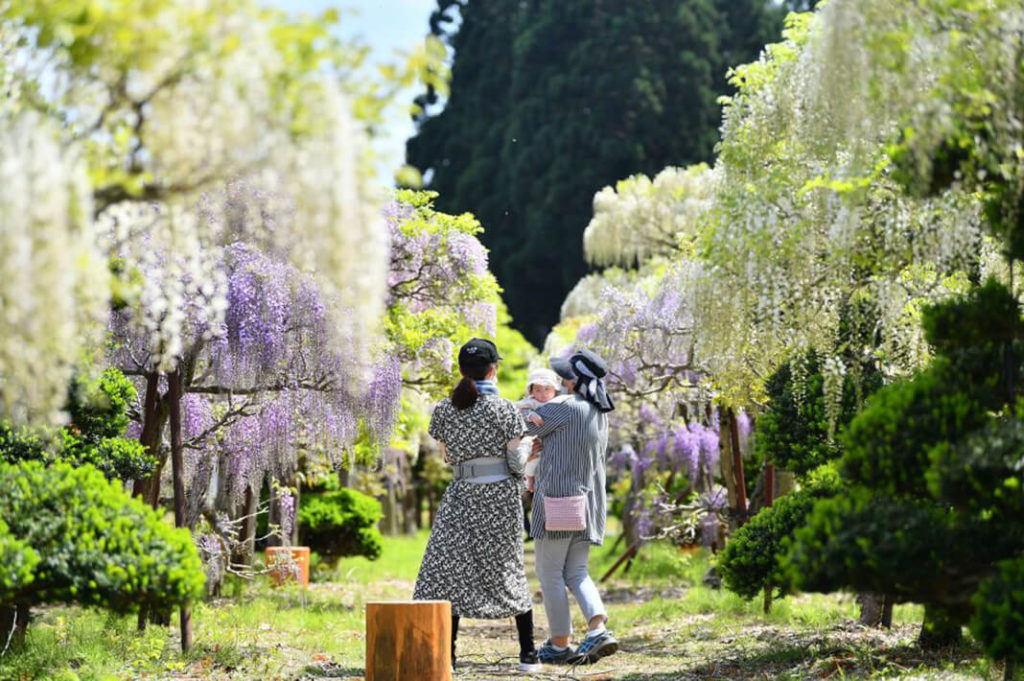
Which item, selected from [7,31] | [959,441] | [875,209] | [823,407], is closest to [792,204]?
[875,209]

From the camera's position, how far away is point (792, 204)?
551 cm

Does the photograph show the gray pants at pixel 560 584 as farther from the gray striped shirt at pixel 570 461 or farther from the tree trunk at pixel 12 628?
the tree trunk at pixel 12 628

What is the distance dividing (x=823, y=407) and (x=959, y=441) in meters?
2.79

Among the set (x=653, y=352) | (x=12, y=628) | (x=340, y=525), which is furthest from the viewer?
(x=340, y=525)

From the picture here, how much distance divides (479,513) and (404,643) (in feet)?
3.44

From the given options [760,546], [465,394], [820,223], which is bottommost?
[760,546]

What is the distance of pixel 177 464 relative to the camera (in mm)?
6098

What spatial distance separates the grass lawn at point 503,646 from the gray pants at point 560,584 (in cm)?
28

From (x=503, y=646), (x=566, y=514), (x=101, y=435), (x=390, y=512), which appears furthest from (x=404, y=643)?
(x=390, y=512)

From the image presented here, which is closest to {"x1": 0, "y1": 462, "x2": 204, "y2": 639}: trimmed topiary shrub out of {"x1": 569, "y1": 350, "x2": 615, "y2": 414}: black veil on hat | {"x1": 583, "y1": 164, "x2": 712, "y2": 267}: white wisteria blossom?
{"x1": 569, "y1": 350, "x2": 615, "y2": 414}: black veil on hat

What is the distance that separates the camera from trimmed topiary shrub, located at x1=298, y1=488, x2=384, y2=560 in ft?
40.4

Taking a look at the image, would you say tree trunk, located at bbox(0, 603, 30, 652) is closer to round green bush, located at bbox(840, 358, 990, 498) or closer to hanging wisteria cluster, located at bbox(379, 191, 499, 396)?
hanging wisteria cluster, located at bbox(379, 191, 499, 396)

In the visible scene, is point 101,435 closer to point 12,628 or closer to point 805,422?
point 12,628

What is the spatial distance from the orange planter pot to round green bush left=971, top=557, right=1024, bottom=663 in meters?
6.81
